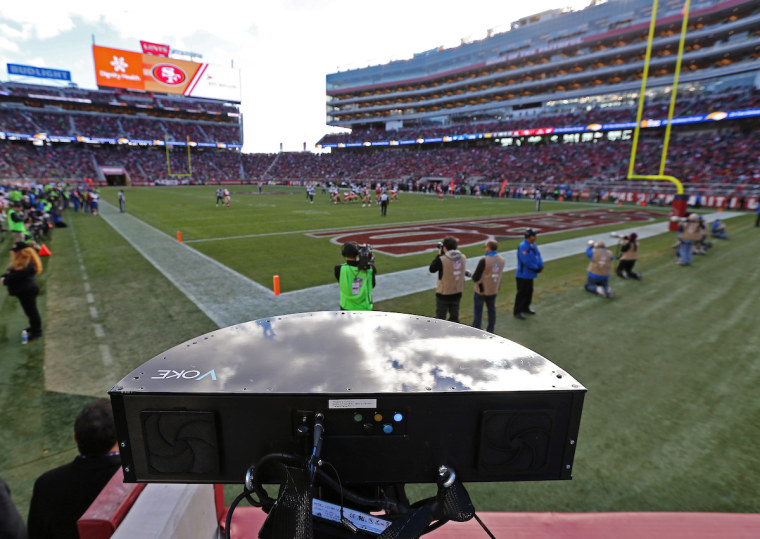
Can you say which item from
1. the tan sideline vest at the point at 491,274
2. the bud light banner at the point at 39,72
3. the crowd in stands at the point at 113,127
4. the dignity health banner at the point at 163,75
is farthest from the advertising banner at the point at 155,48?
the tan sideline vest at the point at 491,274

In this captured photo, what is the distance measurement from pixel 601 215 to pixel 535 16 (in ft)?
187

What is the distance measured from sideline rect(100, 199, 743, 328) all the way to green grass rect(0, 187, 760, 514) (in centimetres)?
41

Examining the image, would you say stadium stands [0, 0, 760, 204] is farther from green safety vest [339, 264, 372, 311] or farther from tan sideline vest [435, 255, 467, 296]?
green safety vest [339, 264, 372, 311]

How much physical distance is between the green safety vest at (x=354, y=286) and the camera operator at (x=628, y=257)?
8.53 metres

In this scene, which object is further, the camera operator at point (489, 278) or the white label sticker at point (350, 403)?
the camera operator at point (489, 278)

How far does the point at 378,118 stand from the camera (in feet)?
305

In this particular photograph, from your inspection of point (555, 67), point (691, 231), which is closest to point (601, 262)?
point (691, 231)

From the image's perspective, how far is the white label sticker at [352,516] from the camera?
4.85 ft

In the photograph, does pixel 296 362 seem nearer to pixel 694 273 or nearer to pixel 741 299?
pixel 741 299

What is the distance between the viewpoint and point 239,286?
9820mm

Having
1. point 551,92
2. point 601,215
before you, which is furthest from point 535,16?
point 601,215

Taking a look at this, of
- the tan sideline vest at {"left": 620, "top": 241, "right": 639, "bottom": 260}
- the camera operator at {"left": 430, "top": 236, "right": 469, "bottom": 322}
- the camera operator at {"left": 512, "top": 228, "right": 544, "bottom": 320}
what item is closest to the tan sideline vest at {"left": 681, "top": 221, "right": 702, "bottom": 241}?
the tan sideline vest at {"left": 620, "top": 241, "right": 639, "bottom": 260}

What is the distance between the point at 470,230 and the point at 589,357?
13031mm

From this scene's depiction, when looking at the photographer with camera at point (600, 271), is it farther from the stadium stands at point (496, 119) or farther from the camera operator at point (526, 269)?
the stadium stands at point (496, 119)
